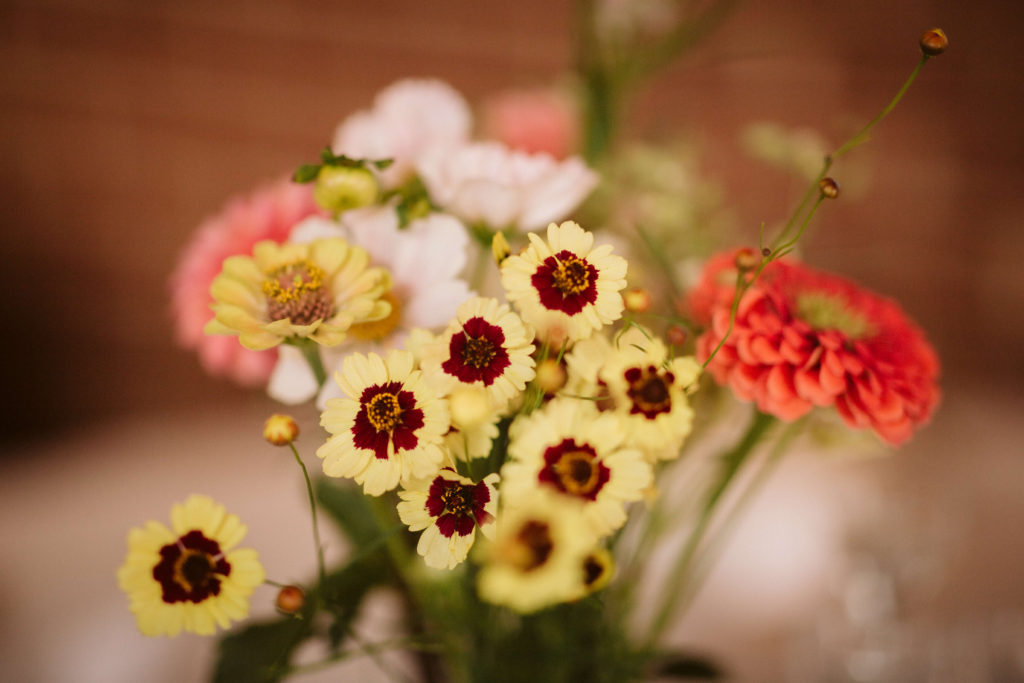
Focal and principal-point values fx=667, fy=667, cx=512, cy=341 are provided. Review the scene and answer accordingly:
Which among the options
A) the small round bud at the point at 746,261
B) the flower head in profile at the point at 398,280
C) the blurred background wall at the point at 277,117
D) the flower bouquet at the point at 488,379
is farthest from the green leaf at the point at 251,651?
the blurred background wall at the point at 277,117

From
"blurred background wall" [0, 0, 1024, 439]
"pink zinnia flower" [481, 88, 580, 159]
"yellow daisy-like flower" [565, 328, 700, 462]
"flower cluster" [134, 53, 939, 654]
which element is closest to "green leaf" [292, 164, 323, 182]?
"flower cluster" [134, 53, 939, 654]

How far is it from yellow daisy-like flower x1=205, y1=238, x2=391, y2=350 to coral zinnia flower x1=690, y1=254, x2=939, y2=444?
116 mm

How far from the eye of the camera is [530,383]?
209mm

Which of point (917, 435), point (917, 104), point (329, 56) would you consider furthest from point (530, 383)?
point (917, 104)

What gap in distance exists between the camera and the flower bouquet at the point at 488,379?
18 centimetres

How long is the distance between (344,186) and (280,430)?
0.28ft

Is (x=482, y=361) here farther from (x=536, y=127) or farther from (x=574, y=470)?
(x=536, y=127)

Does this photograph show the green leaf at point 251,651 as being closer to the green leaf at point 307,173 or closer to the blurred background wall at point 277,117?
the green leaf at point 307,173

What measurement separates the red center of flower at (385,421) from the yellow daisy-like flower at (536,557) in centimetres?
5

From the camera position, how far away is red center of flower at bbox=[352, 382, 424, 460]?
182 millimetres

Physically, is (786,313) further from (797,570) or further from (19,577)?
(19,577)

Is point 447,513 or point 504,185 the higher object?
point 504,185

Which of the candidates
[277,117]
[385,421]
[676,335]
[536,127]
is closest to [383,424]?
[385,421]

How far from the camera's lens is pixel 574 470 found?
0.17 m
